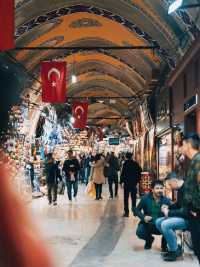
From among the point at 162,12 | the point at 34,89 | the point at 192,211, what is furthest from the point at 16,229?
the point at 34,89

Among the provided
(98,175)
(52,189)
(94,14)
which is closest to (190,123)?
(52,189)

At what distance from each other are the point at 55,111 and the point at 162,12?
629 inches

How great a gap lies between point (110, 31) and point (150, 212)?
436 inches

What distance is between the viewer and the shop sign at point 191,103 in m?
10.4

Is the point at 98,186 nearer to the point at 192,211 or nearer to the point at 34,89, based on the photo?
the point at 34,89

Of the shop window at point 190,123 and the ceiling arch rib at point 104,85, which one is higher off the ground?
the ceiling arch rib at point 104,85

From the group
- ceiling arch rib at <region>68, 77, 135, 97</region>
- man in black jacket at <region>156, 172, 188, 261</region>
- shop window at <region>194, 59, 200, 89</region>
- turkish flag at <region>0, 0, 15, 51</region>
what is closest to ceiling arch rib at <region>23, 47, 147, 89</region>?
ceiling arch rib at <region>68, 77, 135, 97</region>

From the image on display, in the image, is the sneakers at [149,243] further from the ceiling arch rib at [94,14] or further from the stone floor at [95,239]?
the ceiling arch rib at [94,14]

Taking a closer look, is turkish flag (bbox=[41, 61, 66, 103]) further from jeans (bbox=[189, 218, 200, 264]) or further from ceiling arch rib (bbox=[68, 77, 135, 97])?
ceiling arch rib (bbox=[68, 77, 135, 97])

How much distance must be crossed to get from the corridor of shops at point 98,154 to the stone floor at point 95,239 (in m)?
0.02

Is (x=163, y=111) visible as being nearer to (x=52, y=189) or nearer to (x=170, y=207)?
(x=52, y=189)

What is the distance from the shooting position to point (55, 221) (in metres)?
11.4

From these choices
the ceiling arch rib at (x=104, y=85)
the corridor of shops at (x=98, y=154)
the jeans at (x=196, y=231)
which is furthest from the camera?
the ceiling arch rib at (x=104, y=85)

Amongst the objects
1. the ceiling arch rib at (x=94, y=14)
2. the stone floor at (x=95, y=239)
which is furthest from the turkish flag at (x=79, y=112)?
the stone floor at (x=95, y=239)
